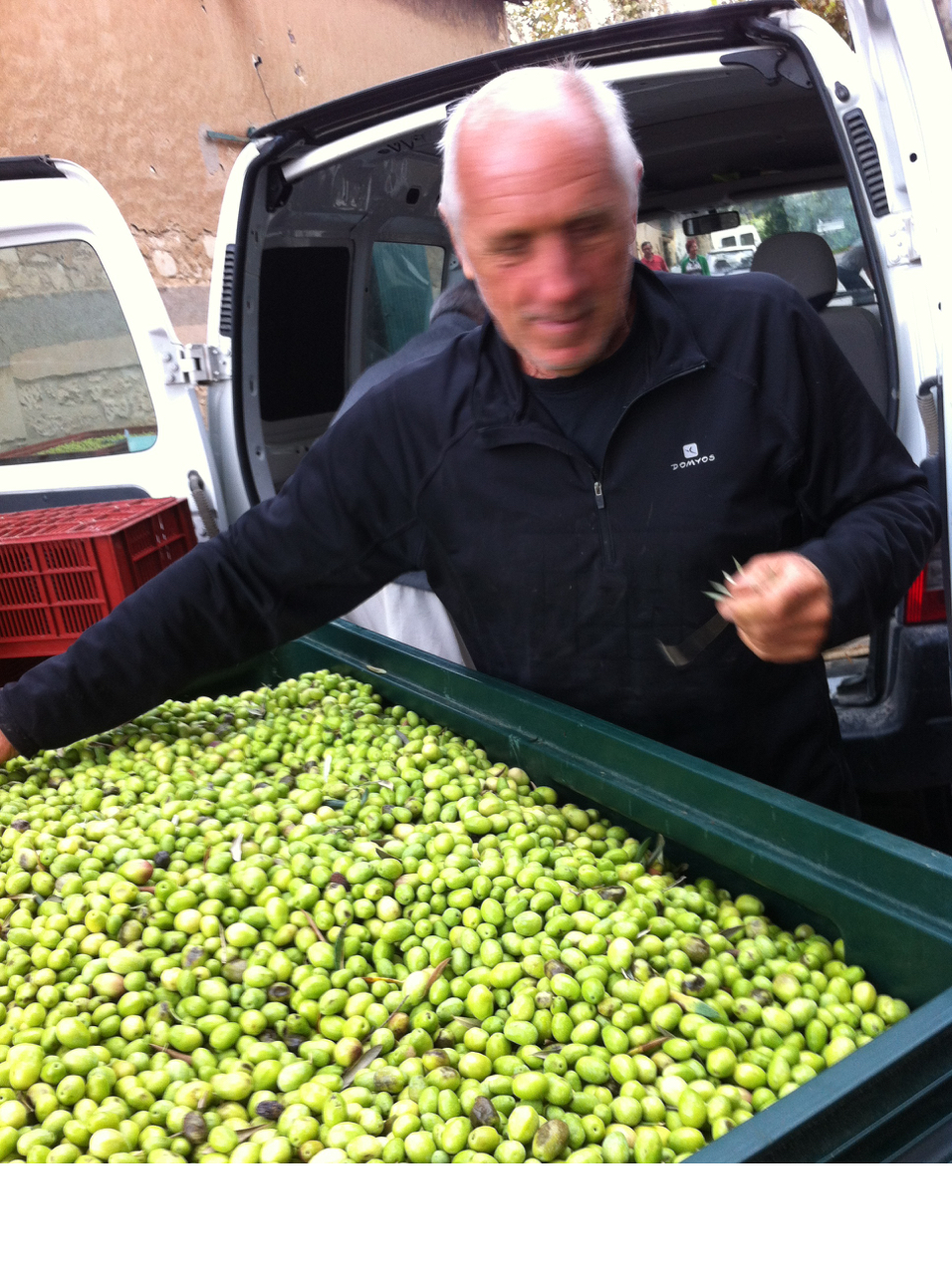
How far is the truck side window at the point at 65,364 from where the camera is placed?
366cm

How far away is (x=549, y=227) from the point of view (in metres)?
1.80

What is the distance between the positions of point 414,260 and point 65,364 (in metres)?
2.66

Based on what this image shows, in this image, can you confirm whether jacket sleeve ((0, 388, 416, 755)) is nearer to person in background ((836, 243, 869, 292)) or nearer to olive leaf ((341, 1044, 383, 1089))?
olive leaf ((341, 1044, 383, 1089))

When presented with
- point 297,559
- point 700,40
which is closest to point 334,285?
point 700,40

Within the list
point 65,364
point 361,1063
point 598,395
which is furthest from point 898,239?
point 65,364

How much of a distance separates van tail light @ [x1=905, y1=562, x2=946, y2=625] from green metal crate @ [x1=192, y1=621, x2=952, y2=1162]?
1.25 meters

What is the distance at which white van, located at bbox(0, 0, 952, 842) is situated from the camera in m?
2.56

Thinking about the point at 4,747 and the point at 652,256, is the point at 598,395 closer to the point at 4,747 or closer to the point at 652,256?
the point at 4,747

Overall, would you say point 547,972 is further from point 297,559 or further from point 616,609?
point 297,559

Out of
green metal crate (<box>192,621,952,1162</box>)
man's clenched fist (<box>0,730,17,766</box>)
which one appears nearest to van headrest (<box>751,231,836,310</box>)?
green metal crate (<box>192,621,952,1162</box>)

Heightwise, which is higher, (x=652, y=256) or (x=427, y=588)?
(x=652, y=256)

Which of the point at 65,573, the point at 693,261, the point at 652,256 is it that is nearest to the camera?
the point at 65,573
